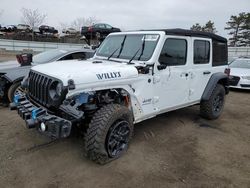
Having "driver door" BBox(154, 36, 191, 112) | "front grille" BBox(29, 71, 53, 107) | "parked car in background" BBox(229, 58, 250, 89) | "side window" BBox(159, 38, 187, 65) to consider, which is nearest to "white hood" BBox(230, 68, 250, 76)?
"parked car in background" BBox(229, 58, 250, 89)

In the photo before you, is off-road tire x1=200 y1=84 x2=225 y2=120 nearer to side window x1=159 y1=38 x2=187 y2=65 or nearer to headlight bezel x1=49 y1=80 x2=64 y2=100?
side window x1=159 y1=38 x2=187 y2=65

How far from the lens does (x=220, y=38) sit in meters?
5.63

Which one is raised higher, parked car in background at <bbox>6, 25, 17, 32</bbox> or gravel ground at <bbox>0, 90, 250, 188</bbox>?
parked car in background at <bbox>6, 25, 17, 32</bbox>

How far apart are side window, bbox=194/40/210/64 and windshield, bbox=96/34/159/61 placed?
1.21 meters

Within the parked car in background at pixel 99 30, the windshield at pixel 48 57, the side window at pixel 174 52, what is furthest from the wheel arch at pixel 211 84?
the parked car in background at pixel 99 30

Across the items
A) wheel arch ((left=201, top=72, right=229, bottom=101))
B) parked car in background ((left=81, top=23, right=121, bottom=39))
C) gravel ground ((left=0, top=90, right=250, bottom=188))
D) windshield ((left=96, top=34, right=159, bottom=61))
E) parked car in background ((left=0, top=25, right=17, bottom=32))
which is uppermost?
parked car in background ((left=0, top=25, right=17, bottom=32))

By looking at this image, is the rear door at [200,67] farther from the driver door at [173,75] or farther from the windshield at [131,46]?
the windshield at [131,46]

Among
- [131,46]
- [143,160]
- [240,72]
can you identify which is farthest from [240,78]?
[143,160]

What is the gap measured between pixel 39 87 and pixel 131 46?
180 centimetres

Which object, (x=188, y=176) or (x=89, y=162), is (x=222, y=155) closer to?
(x=188, y=176)

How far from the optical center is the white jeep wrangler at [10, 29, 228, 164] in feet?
10.3

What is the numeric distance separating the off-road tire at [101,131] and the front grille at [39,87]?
2.49 ft

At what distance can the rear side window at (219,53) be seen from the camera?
5.47 metres

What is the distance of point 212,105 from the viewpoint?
542 centimetres
